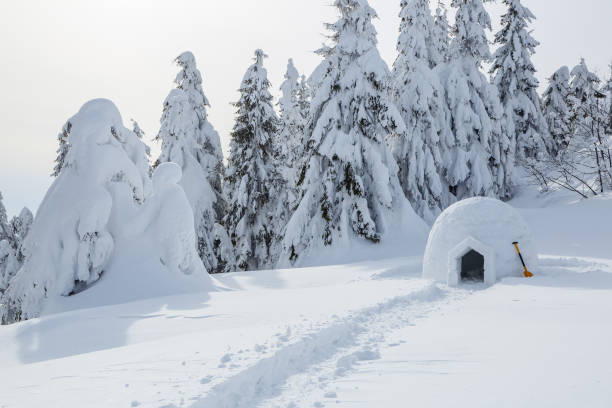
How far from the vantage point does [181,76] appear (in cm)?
2273

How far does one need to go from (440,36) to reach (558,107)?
41.2 feet

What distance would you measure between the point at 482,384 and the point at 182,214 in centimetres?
991

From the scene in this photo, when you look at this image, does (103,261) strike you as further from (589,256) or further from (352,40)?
(589,256)

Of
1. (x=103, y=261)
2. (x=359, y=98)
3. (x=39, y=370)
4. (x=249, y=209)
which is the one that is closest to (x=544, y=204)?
(x=359, y=98)

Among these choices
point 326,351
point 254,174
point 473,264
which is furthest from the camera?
point 254,174

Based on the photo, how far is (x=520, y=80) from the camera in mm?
27094

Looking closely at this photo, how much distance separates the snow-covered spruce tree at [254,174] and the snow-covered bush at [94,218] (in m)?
8.07

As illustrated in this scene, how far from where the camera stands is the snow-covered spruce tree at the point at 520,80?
86.9ft

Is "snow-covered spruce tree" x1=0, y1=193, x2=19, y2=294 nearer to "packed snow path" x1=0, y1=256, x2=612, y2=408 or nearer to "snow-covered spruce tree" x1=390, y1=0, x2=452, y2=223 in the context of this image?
"packed snow path" x1=0, y1=256, x2=612, y2=408

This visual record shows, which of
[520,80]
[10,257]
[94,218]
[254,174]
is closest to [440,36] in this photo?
[520,80]

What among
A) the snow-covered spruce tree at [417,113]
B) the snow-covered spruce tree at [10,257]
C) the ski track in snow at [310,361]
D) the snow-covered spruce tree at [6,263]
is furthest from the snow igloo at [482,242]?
the snow-covered spruce tree at [6,263]

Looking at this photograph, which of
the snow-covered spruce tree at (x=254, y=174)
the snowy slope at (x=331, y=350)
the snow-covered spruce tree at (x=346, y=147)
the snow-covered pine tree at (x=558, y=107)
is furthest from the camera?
the snow-covered pine tree at (x=558, y=107)

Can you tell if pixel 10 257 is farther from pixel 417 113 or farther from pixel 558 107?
pixel 558 107

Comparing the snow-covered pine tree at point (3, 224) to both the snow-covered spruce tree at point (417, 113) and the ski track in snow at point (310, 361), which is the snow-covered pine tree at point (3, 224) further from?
the ski track in snow at point (310, 361)
